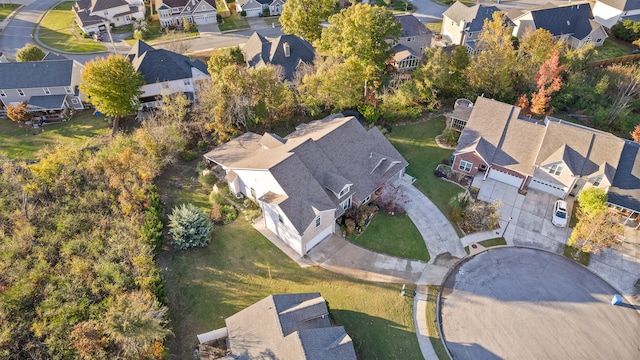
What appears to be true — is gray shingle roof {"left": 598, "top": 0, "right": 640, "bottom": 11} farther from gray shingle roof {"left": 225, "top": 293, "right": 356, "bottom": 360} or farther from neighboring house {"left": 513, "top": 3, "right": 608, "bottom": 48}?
gray shingle roof {"left": 225, "top": 293, "right": 356, "bottom": 360}

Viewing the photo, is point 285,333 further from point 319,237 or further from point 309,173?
point 309,173

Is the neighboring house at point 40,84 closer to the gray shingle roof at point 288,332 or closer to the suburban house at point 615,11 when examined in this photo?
the gray shingle roof at point 288,332

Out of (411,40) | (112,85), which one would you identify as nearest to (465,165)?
(411,40)

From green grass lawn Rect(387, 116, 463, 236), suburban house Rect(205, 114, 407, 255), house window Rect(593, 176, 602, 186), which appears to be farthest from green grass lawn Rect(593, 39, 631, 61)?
suburban house Rect(205, 114, 407, 255)

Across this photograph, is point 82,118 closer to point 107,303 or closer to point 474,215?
point 107,303

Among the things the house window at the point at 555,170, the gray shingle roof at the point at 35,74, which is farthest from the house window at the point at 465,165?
the gray shingle roof at the point at 35,74

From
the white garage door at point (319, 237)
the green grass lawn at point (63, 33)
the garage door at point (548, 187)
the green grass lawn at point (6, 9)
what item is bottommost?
the white garage door at point (319, 237)
